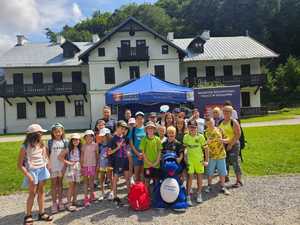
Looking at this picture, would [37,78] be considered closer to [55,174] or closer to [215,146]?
[55,174]

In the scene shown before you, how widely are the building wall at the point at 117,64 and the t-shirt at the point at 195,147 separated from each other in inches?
964

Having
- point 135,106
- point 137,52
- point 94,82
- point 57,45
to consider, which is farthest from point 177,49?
point 135,106

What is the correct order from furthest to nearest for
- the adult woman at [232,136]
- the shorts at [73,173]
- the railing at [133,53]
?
the railing at [133,53]
the adult woman at [232,136]
the shorts at [73,173]

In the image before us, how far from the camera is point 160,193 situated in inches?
251

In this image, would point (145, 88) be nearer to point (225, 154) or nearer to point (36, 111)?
point (225, 154)

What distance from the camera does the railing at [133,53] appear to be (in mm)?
30547

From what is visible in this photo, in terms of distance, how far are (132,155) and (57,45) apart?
104 feet

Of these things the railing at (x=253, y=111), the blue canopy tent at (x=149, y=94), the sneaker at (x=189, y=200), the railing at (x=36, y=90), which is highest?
the railing at (x=36, y=90)

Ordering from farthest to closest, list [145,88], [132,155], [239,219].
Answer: [145,88] < [132,155] < [239,219]

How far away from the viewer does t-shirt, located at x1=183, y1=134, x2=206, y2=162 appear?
6852mm

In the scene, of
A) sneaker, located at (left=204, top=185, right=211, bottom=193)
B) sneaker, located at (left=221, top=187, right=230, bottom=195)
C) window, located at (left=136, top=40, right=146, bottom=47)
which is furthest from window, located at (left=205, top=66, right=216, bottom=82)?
sneaker, located at (left=221, top=187, right=230, bottom=195)

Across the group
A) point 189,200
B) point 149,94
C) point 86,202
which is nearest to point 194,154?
point 189,200

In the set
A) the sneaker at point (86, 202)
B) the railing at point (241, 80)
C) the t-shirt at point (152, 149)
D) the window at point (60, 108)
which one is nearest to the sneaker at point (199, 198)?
the t-shirt at point (152, 149)

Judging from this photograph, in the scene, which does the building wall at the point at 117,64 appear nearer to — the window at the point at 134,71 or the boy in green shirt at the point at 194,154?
the window at the point at 134,71
